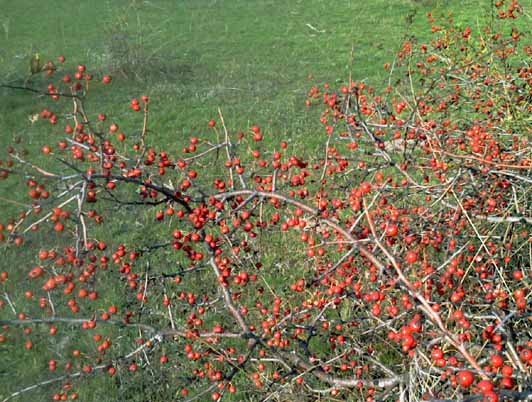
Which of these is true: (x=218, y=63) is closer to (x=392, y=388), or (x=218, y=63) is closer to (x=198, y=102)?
(x=198, y=102)

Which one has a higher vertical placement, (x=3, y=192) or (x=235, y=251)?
(x=235, y=251)

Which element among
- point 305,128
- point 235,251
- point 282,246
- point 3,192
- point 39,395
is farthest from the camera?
point 305,128

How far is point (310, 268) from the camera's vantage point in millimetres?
4156

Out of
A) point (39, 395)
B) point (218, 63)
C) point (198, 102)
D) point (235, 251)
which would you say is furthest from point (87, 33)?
point (235, 251)

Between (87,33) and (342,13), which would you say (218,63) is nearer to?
(87,33)

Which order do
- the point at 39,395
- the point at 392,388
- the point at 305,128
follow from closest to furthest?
the point at 392,388 → the point at 39,395 → the point at 305,128

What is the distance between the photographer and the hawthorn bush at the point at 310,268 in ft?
6.05

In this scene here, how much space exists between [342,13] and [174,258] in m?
11.2

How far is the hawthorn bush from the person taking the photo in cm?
184

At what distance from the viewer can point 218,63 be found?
10.5m

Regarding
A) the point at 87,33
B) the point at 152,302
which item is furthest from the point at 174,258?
the point at 87,33

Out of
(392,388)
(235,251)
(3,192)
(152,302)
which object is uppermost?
(235,251)

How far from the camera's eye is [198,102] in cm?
855

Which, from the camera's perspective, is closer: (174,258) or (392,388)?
(392,388)
